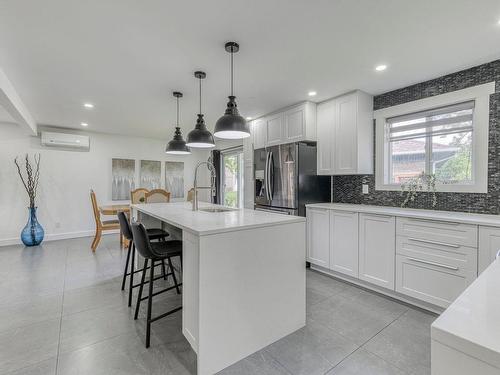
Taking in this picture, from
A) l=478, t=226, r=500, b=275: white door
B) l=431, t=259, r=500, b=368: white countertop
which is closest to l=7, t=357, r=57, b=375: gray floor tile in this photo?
l=431, t=259, r=500, b=368: white countertop

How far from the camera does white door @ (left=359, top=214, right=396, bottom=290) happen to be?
257 cm

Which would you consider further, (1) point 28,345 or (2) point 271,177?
(2) point 271,177

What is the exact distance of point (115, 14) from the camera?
5.71ft

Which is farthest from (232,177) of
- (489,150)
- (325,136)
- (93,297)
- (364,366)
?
(364,366)

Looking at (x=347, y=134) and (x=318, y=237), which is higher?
(x=347, y=134)

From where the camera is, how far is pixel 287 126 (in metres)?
3.85

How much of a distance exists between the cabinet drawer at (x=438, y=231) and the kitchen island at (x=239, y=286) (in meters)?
1.19

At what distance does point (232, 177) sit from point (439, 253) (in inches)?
193

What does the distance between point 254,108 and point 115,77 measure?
199 cm

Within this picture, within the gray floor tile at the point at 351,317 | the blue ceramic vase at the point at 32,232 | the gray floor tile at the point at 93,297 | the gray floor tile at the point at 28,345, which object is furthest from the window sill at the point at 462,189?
the blue ceramic vase at the point at 32,232

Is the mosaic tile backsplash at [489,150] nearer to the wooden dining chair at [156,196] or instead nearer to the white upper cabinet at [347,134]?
the white upper cabinet at [347,134]

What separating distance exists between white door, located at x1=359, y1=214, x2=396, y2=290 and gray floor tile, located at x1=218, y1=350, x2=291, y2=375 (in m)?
1.59

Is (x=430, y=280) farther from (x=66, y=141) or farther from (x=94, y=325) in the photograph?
(x=66, y=141)

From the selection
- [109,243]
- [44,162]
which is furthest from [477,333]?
[44,162]
